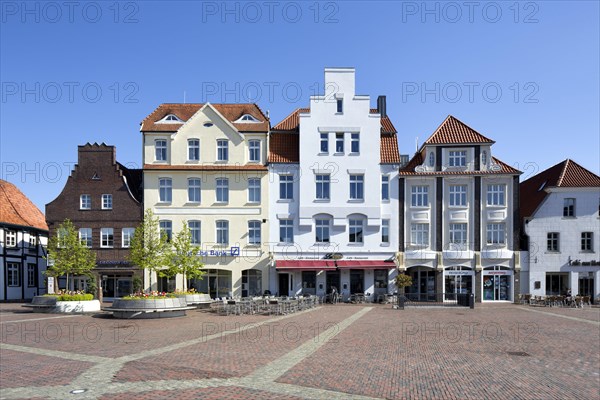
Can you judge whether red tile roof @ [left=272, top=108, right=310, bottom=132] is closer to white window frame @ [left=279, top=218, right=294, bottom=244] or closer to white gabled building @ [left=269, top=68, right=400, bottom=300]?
white gabled building @ [left=269, top=68, right=400, bottom=300]

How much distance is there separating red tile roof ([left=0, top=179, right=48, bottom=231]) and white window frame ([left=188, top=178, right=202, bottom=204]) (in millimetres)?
15285

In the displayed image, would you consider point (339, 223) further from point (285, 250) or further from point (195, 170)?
point (195, 170)

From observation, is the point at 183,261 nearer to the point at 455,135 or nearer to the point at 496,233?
the point at 455,135

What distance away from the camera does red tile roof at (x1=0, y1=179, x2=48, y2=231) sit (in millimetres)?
40344

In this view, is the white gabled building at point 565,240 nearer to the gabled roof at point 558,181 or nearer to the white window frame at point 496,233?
the gabled roof at point 558,181

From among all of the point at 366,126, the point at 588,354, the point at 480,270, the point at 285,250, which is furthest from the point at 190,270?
the point at 588,354

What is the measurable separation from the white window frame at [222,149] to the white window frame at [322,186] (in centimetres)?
668

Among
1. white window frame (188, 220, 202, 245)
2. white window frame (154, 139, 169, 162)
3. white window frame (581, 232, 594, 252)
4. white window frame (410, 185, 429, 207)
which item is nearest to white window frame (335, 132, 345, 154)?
white window frame (410, 185, 429, 207)

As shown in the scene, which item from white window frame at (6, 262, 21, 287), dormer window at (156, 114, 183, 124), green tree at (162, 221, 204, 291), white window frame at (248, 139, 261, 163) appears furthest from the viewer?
white window frame at (6, 262, 21, 287)

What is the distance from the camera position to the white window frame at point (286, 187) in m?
36.0

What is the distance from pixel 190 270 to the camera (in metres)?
31.0

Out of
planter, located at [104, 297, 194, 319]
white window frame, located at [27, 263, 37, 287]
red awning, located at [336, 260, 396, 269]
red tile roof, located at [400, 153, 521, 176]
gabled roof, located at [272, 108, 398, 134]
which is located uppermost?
gabled roof, located at [272, 108, 398, 134]

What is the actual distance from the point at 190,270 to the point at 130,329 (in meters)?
12.0

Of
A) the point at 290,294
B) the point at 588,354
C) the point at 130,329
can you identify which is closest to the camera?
the point at 588,354
